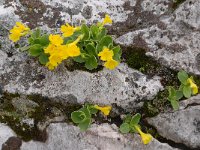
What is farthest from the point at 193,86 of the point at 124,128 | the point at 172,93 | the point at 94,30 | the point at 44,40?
the point at 44,40

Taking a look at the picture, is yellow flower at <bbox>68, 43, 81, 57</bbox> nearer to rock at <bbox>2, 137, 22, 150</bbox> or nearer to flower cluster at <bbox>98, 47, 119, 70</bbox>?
flower cluster at <bbox>98, 47, 119, 70</bbox>

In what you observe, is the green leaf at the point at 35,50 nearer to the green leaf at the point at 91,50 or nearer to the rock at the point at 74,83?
the rock at the point at 74,83

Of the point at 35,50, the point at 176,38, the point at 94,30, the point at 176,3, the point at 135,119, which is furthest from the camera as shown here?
the point at 176,3

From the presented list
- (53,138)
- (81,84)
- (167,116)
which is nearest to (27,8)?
(81,84)

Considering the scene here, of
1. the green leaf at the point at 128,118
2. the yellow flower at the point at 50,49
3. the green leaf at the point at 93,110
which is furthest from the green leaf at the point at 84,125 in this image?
the yellow flower at the point at 50,49

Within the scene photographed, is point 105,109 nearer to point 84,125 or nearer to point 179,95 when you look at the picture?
point 84,125
